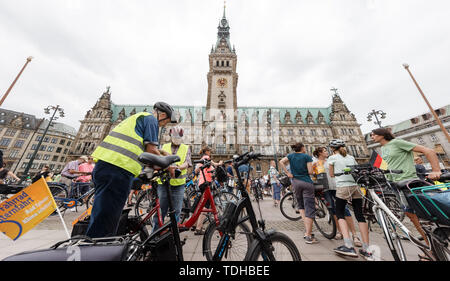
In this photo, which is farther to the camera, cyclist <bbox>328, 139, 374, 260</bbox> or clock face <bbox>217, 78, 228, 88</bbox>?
clock face <bbox>217, 78, 228, 88</bbox>

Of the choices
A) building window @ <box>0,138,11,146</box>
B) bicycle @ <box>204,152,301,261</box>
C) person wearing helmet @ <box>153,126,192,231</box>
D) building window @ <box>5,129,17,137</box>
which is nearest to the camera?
bicycle @ <box>204,152,301,261</box>

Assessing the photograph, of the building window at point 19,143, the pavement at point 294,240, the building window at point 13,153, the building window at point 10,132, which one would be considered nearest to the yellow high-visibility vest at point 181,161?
the pavement at point 294,240

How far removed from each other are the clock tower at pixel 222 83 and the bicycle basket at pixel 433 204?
1266 inches

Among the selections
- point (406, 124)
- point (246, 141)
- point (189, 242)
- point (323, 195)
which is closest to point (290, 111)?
point (246, 141)

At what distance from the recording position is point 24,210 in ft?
7.86

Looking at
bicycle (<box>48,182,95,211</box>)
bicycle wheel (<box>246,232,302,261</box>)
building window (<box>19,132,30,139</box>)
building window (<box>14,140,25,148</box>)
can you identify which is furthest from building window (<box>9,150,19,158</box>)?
bicycle wheel (<box>246,232,302,261</box>)

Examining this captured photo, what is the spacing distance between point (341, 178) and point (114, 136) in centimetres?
402

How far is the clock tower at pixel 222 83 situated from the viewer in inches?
1356

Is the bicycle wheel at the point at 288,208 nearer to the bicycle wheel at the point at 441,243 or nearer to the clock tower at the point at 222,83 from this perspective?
the bicycle wheel at the point at 441,243

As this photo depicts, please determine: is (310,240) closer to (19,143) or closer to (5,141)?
(19,143)

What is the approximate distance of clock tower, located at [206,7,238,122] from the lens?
34.4 metres

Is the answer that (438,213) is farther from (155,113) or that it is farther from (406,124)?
→ (406,124)

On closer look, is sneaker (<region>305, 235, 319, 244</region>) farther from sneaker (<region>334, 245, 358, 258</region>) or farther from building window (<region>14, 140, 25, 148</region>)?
building window (<region>14, 140, 25, 148</region>)
